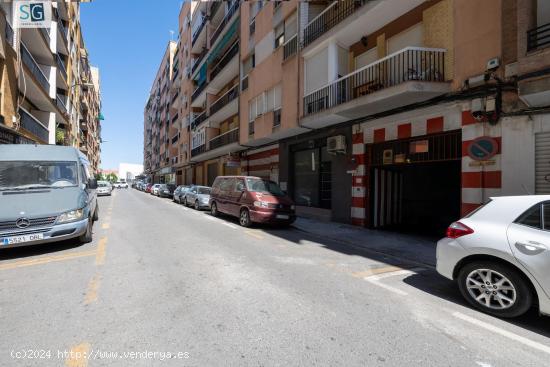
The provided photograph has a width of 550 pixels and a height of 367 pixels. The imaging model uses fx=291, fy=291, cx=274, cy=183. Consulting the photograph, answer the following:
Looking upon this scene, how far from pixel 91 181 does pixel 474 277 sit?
29.2 ft

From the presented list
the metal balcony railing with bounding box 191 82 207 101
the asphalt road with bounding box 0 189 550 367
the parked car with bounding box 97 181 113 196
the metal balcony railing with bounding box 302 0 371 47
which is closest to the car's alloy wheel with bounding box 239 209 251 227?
the asphalt road with bounding box 0 189 550 367

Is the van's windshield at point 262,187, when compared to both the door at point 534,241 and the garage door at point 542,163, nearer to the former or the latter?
the garage door at point 542,163

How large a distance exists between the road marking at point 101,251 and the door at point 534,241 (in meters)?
6.36

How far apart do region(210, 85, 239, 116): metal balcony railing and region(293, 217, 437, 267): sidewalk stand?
12.2 metres

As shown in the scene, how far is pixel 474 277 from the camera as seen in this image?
3850 mm

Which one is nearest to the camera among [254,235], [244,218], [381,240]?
[381,240]

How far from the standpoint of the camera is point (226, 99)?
72.0 feet

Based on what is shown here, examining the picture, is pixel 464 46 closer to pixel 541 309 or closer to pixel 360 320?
pixel 541 309

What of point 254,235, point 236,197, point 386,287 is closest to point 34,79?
point 236,197

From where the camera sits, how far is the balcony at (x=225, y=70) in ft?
66.5

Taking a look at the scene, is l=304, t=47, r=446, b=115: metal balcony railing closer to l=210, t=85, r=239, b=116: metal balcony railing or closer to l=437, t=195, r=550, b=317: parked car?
l=437, t=195, r=550, b=317: parked car

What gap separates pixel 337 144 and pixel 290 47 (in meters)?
5.65

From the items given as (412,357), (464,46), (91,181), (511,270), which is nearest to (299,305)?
(412,357)

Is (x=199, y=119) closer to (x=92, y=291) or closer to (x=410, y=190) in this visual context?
(x=410, y=190)
